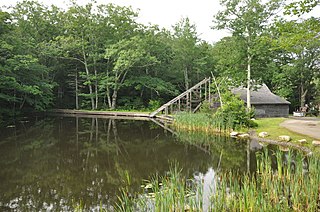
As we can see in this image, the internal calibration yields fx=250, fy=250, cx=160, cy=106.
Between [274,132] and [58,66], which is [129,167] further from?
[58,66]

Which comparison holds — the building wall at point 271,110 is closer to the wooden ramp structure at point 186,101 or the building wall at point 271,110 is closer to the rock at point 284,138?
the wooden ramp structure at point 186,101

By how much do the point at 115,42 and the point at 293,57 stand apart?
20.7m

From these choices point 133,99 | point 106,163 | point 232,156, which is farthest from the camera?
point 133,99

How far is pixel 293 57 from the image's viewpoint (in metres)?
29.0

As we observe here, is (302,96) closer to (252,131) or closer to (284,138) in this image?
(252,131)

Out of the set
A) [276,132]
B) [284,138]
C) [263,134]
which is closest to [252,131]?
[263,134]

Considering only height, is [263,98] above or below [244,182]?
above

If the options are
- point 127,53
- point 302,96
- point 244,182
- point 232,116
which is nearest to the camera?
point 244,182

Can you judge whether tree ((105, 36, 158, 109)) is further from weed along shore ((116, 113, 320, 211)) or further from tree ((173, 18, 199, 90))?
weed along shore ((116, 113, 320, 211))

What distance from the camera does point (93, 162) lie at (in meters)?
8.66

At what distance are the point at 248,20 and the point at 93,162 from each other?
1379 centimetres

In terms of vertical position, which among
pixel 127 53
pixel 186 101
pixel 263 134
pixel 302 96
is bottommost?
pixel 263 134

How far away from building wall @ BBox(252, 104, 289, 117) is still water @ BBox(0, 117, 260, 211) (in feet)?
30.7

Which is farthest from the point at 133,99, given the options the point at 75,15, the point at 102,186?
the point at 102,186
